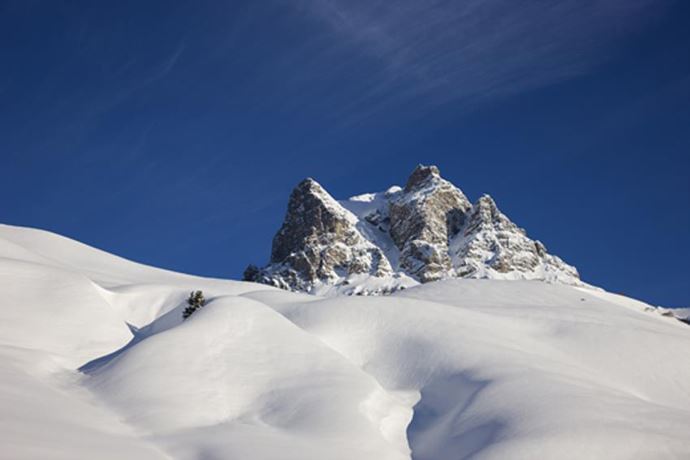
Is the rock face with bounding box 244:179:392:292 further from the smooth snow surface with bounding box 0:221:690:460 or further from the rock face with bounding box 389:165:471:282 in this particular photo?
the smooth snow surface with bounding box 0:221:690:460

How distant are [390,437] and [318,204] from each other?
11976 cm

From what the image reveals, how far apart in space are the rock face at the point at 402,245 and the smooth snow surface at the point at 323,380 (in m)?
86.6

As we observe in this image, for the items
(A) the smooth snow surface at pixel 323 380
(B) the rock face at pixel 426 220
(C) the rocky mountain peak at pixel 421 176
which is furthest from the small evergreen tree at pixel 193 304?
(C) the rocky mountain peak at pixel 421 176

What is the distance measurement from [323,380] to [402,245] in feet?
390

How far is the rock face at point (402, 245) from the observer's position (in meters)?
120

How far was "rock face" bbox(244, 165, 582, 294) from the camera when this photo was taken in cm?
11950

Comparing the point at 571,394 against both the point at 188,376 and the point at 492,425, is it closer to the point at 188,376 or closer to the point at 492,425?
the point at 492,425

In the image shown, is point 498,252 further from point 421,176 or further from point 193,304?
point 193,304

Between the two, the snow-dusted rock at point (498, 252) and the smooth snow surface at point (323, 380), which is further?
the snow-dusted rock at point (498, 252)

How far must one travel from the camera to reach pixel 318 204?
133500 millimetres

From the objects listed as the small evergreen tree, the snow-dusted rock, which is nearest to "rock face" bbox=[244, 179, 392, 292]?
the snow-dusted rock

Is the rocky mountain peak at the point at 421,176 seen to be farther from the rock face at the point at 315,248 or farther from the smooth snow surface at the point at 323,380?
the smooth snow surface at the point at 323,380

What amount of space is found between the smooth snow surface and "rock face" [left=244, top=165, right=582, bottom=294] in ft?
284

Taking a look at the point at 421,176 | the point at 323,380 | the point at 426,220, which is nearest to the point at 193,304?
the point at 323,380
